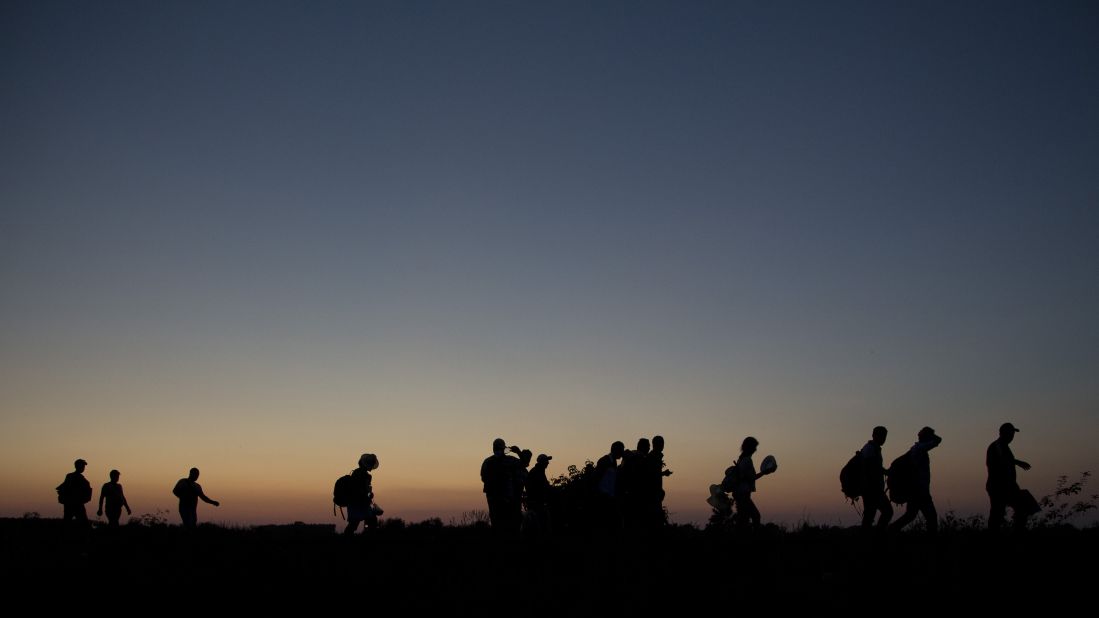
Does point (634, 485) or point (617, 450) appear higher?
point (617, 450)

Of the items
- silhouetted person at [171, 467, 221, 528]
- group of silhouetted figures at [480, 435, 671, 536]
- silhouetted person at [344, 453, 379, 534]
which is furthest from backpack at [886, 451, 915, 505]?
silhouetted person at [171, 467, 221, 528]

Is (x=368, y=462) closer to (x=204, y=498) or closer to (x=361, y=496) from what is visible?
(x=361, y=496)

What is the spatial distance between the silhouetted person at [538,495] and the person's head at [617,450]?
5.52 feet

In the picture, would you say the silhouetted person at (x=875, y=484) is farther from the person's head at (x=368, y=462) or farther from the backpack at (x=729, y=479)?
the person's head at (x=368, y=462)

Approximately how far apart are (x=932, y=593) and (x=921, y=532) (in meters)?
6.44

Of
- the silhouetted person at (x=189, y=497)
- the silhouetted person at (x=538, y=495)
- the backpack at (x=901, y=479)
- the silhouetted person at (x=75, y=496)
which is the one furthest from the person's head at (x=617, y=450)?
the silhouetted person at (x=75, y=496)

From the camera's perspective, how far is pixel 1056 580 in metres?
10.8

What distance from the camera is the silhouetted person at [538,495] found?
18.0 metres

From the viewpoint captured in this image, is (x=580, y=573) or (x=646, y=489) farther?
(x=646, y=489)

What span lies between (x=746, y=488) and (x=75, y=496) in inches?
625

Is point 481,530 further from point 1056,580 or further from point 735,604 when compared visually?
point 1056,580

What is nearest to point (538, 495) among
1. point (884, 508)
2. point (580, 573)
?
point (580, 573)

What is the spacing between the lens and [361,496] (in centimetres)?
1728

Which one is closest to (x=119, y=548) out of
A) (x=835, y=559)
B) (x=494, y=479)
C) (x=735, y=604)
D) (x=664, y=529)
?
(x=494, y=479)
